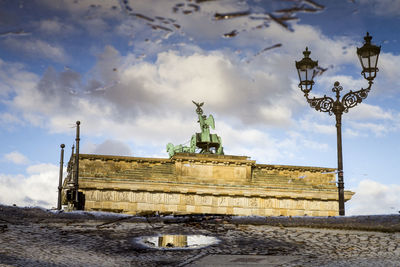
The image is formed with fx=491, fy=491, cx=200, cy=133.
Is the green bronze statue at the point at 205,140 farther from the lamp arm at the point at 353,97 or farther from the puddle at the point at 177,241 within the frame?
the puddle at the point at 177,241

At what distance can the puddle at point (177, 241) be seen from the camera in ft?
17.9

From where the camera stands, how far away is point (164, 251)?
5.21 meters

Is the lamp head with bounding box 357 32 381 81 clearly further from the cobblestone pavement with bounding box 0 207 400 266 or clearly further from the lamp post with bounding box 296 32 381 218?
the cobblestone pavement with bounding box 0 207 400 266

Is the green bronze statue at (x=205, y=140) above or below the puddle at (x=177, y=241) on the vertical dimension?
above

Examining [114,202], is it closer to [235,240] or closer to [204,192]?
[204,192]

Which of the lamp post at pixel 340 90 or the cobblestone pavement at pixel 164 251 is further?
the lamp post at pixel 340 90

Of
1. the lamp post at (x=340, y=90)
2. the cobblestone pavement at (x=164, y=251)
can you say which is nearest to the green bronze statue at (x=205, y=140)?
the lamp post at (x=340, y=90)

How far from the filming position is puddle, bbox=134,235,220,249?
17.9 feet

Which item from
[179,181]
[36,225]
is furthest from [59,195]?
[36,225]

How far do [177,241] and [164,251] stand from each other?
0.49 metres

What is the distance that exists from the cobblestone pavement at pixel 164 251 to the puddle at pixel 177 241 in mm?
123

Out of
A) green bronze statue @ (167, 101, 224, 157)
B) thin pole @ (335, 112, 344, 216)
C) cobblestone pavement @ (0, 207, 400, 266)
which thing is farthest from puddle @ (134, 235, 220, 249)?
green bronze statue @ (167, 101, 224, 157)

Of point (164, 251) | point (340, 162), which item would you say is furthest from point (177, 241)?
point (340, 162)

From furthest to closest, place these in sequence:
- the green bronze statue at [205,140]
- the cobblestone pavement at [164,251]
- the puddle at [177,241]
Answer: the green bronze statue at [205,140]
the puddle at [177,241]
the cobblestone pavement at [164,251]
